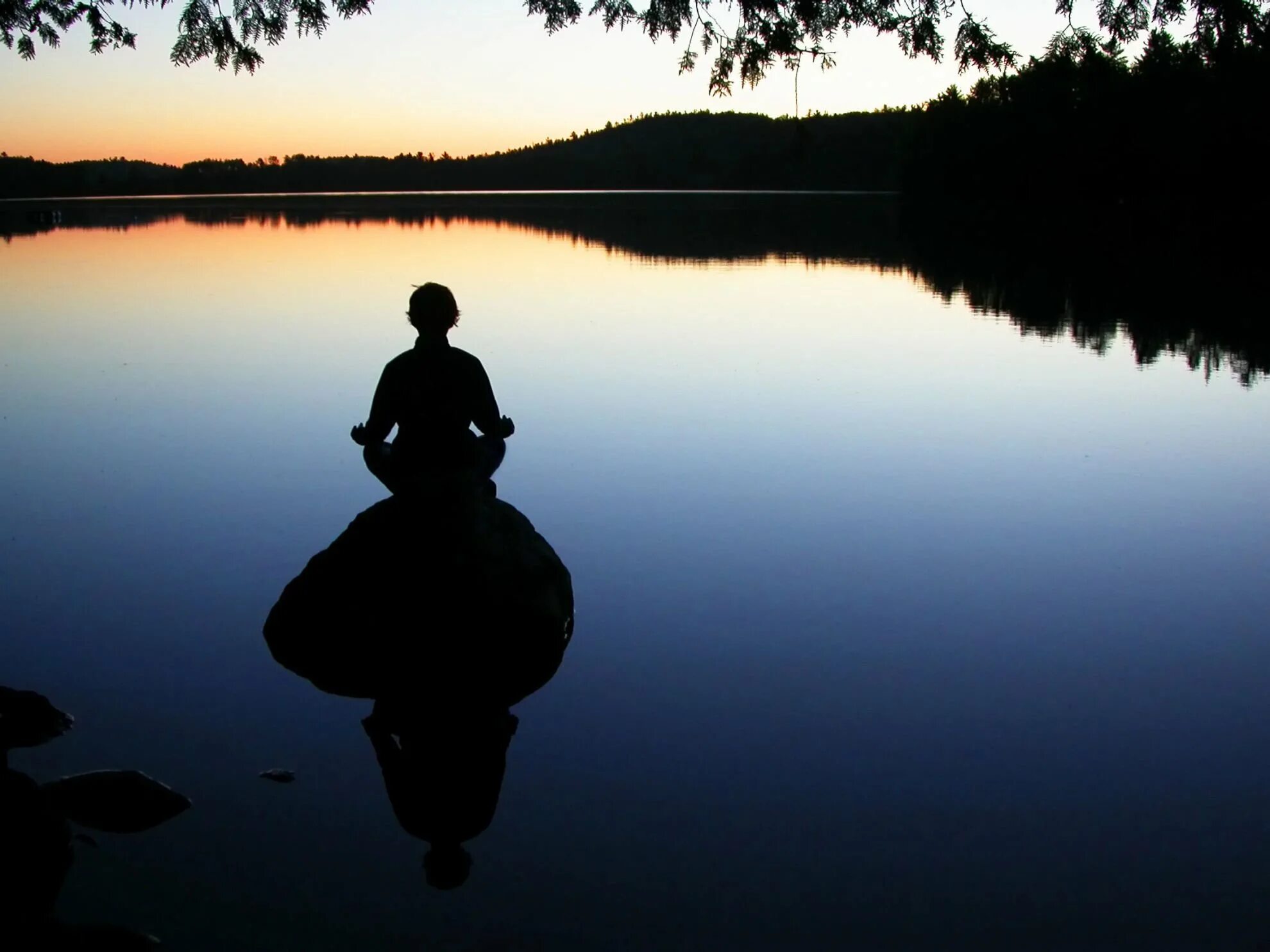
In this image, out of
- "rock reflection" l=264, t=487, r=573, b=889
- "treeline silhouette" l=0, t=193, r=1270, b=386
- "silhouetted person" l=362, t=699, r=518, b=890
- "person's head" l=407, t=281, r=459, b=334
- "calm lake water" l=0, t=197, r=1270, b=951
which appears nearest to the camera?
"calm lake water" l=0, t=197, r=1270, b=951

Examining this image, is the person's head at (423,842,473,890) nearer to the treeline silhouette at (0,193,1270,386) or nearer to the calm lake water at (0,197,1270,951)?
the calm lake water at (0,197,1270,951)

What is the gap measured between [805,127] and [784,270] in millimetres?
28406

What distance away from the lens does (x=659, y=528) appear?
9.30 m

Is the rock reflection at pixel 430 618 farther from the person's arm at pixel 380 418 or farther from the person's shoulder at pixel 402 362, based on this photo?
the person's shoulder at pixel 402 362

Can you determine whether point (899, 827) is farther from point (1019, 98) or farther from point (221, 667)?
point (1019, 98)

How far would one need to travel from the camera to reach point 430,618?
6.32 m

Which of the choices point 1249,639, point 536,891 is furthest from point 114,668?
point 1249,639

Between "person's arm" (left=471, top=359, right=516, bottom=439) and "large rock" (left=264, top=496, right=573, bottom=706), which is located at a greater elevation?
"person's arm" (left=471, top=359, right=516, bottom=439)

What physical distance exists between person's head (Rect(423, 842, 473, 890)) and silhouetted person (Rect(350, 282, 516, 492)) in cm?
250

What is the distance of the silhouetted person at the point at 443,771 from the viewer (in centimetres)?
470

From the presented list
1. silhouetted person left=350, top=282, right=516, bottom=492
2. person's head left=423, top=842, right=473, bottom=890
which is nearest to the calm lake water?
person's head left=423, top=842, right=473, bottom=890

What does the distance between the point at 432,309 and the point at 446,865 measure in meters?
3.29

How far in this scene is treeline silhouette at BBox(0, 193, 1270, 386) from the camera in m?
22.0

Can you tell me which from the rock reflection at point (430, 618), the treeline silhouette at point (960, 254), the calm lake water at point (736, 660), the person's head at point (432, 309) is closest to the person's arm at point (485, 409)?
the person's head at point (432, 309)
